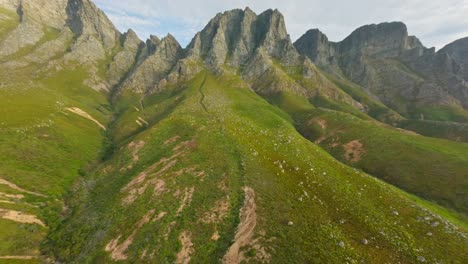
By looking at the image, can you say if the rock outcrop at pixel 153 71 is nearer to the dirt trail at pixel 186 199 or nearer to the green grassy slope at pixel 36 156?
the green grassy slope at pixel 36 156

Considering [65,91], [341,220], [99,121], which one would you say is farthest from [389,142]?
[65,91]

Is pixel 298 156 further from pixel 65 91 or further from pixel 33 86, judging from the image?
pixel 65 91

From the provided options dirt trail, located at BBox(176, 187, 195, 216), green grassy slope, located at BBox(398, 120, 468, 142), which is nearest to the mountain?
dirt trail, located at BBox(176, 187, 195, 216)

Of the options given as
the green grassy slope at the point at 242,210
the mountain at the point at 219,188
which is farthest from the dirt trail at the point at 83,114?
the green grassy slope at the point at 242,210

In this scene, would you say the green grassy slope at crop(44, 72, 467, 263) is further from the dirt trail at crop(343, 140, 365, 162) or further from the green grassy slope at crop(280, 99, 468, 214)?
the dirt trail at crop(343, 140, 365, 162)


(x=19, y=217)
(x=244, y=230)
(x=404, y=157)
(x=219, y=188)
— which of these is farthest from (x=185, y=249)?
(x=404, y=157)

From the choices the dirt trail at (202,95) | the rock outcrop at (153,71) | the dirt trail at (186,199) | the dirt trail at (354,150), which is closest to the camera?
the dirt trail at (186,199)
